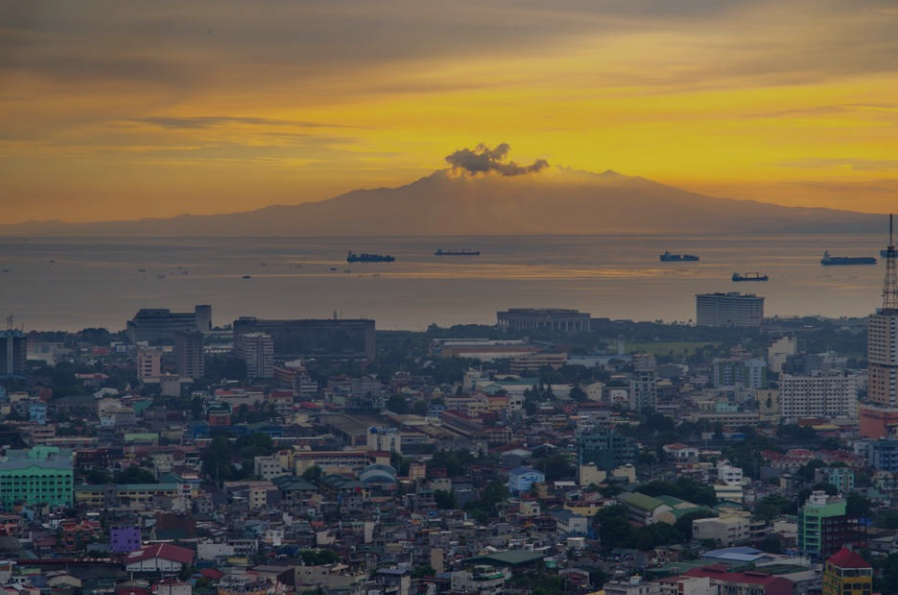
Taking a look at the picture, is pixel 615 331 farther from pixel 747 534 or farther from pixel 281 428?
pixel 747 534

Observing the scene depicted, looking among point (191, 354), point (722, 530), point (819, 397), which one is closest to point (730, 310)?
point (191, 354)

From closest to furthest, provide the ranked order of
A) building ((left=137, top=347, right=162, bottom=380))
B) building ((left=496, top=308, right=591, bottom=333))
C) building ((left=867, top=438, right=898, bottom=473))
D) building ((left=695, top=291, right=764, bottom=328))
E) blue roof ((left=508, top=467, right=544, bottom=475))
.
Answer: blue roof ((left=508, top=467, right=544, bottom=475)), building ((left=867, top=438, right=898, bottom=473)), building ((left=137, top=347, right=162, bottom=380)), building ((left=496, top=308, right=591, bottom=333)), building ((left=695, top=291, right=764, bottom=328))

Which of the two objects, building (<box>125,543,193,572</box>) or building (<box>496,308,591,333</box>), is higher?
building (<box>496,308,591,333</box>)

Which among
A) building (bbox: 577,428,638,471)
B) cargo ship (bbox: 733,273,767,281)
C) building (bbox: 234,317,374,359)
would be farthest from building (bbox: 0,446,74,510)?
cargo ship (bbox: 733,273,767,281)

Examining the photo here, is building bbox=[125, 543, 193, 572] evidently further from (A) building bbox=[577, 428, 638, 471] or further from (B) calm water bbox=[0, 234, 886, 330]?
(B) calm water bbox=[0, 234, 886, 330]

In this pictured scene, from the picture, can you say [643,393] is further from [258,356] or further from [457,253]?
[457,253]
